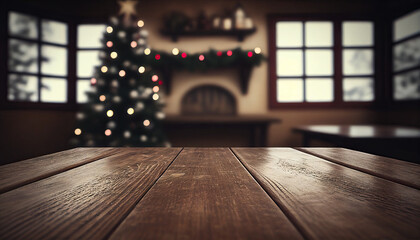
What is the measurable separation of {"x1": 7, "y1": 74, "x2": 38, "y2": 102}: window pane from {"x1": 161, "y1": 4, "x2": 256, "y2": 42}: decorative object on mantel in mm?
1834

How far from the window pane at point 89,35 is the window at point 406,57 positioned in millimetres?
4036

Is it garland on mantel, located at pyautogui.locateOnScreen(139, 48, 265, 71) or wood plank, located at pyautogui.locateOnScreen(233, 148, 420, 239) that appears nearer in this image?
wood plank, located at pyautogui.locateOnScreen(233, 148, 420, 239)

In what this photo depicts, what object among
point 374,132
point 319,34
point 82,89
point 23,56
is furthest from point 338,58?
point 23,56

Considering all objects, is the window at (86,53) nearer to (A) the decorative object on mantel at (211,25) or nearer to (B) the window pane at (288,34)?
(A) the decorative object on mantel at (211,25)

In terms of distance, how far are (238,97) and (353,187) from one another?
3.34 metres

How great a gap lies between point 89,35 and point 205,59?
5.75 ft

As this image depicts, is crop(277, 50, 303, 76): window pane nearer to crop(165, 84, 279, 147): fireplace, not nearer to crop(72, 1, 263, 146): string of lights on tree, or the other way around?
crop(165, 84, 279, 147): fireplace

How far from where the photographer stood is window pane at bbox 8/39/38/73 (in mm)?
3244

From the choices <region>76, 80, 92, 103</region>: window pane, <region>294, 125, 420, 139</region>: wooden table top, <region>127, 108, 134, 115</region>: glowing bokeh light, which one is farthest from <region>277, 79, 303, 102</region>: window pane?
<region>76, 80, 92, 103</region>: window pane

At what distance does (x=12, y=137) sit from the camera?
3.22 m

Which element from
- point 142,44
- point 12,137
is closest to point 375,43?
point 142,44

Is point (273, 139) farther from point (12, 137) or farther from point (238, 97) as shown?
point (12, 137)

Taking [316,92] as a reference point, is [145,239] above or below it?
below

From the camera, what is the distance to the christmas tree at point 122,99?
2924mm
